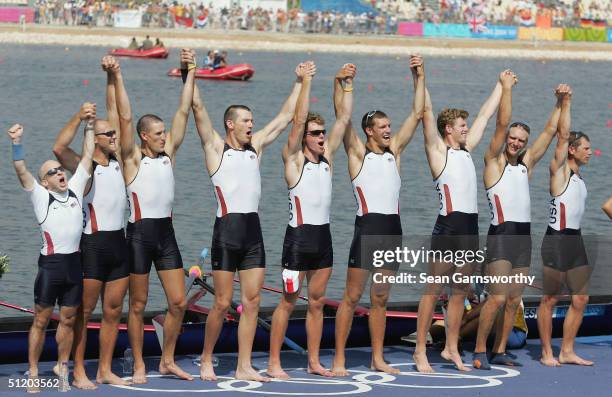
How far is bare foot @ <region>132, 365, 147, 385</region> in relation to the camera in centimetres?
1127

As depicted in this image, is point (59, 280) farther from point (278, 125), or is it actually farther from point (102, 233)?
point (278, 125)

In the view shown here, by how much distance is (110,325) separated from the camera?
1118 cm

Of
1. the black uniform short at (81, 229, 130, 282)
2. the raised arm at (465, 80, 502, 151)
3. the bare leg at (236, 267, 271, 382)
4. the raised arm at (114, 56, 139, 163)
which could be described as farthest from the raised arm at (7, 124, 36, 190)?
the raised arm at (465, 80, 502, 151)

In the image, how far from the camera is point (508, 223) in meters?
12.3

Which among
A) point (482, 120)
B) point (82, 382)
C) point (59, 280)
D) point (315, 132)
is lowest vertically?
point (82, 382)

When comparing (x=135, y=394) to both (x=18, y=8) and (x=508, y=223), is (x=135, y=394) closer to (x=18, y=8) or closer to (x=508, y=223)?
(x=508, y=223)

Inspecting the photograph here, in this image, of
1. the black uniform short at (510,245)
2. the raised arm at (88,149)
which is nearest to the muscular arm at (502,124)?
the black uniform short at (510,245)

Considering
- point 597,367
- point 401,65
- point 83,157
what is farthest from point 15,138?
point 401,65

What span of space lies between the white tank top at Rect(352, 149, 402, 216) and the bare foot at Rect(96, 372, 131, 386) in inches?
104

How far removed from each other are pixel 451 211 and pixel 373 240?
842 mm

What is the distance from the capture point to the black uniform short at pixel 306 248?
11.7 m

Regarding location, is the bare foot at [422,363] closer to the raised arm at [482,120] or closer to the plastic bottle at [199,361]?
the plastic bottle at [199,361]

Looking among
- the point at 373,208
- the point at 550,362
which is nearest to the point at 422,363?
the point at 550,362

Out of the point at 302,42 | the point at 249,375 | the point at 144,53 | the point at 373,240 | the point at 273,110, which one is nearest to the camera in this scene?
the point at 249,375
